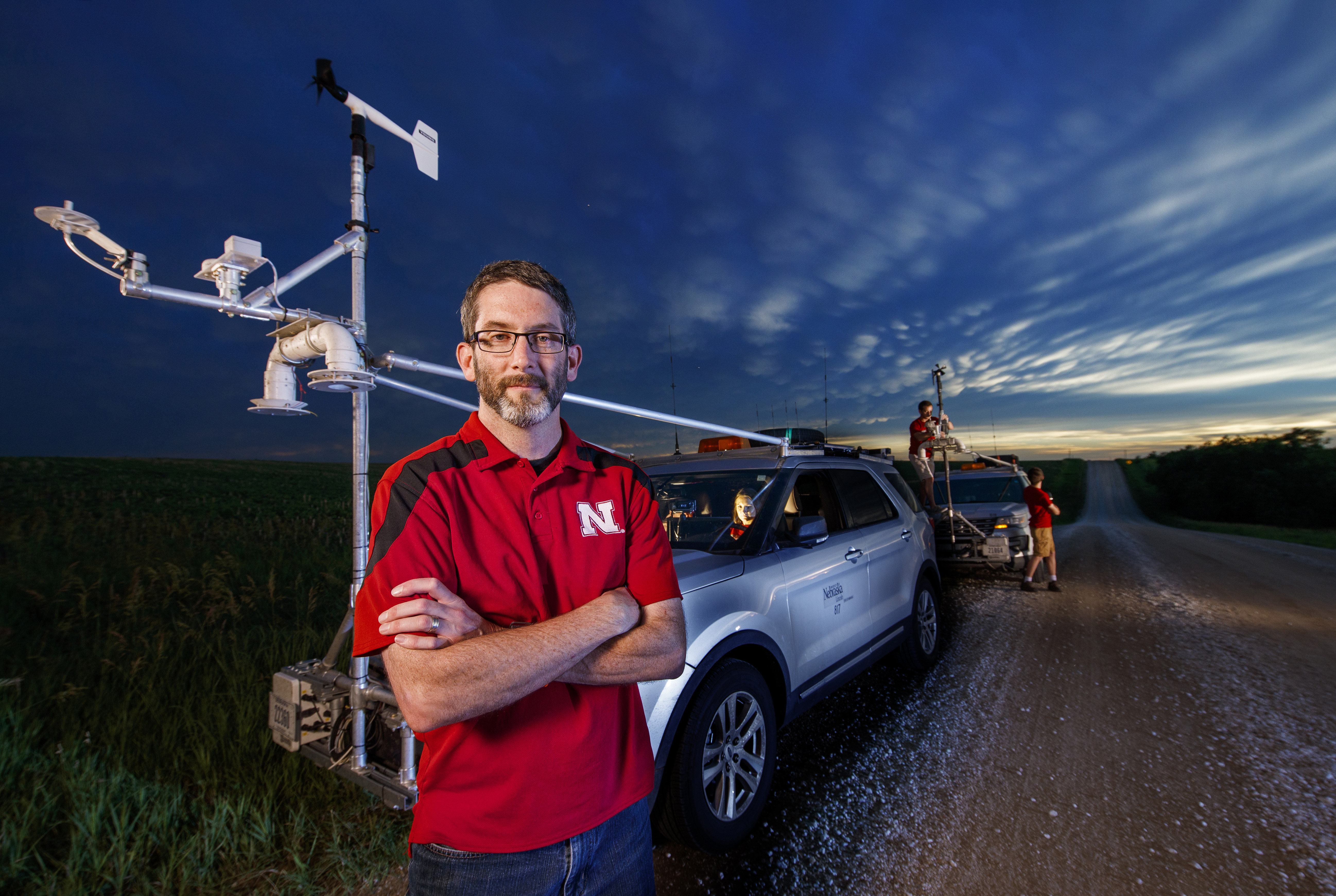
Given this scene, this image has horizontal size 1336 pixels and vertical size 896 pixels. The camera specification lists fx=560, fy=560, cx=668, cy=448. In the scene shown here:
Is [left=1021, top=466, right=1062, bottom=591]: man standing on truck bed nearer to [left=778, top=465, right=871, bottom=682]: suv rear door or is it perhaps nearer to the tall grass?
[left=778, top=465, right=871, bottom=682]: suv rear door

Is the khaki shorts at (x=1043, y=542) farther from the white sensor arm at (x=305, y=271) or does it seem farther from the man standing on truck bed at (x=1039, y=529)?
the white sensor arm at (x=305, y=271)

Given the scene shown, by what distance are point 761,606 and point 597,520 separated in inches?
69.3

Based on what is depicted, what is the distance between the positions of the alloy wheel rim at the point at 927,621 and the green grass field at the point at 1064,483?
7.69 meters

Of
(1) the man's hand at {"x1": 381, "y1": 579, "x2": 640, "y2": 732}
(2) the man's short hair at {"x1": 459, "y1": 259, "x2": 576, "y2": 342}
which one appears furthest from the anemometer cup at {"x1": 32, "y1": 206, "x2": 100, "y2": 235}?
(1) the man's hand at {"x1": 381, "y1": 579, "x2": 640, "y2": 732}

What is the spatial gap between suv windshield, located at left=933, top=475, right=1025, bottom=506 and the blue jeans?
977 cm

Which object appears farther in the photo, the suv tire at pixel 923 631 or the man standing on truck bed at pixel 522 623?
the suv tire at pixel 923 631

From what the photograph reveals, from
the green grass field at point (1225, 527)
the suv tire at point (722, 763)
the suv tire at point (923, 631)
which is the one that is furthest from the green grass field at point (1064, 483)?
the suv tire at point (722, 763)

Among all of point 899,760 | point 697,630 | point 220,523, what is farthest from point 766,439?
point 220,523

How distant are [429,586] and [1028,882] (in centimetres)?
289

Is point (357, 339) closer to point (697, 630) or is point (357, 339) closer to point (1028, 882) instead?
point (697, 630)

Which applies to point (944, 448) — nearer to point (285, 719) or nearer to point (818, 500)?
point (818, 500)

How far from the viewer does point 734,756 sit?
276 cm

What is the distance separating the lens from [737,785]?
283cm

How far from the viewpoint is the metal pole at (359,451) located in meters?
2.40
